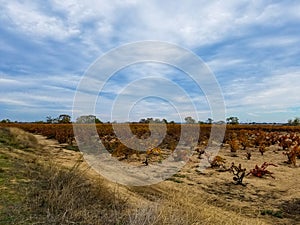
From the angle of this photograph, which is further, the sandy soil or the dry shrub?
the sandy soil

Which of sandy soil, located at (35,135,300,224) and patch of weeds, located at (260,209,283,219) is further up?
sandy soil, located at (35,135,300,224)

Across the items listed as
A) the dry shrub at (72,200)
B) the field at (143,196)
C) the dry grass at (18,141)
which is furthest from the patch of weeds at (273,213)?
the dry grass at (18,141)

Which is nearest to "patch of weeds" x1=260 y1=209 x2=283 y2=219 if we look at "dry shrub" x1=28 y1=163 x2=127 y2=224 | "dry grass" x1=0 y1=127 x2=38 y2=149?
"dry shrub" x1=28 y1=163 x2=127 y2=224

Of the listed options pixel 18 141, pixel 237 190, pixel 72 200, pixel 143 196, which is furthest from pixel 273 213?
pixel 18 141

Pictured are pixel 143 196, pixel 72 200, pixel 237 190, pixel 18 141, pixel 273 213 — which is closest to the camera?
pixel 72 200

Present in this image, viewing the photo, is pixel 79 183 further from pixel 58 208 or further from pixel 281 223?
pixel 281 223

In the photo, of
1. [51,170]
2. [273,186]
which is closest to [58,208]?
[51,170]

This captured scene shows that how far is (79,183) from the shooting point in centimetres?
482

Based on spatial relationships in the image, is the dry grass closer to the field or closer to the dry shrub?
the field

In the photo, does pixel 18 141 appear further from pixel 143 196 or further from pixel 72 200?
pixel 72 200

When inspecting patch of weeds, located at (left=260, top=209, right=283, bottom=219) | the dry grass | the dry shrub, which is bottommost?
patch of weeds, located at (left=260, top=209, right=283, bottom=219)

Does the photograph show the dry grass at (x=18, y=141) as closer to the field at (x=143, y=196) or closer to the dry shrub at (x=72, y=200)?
the field at (x=143, y=196)

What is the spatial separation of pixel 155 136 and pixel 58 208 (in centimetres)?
1299

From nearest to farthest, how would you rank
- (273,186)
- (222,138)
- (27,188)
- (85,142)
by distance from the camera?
(27,188)
(273,186)
(85,142)
(222,138)
